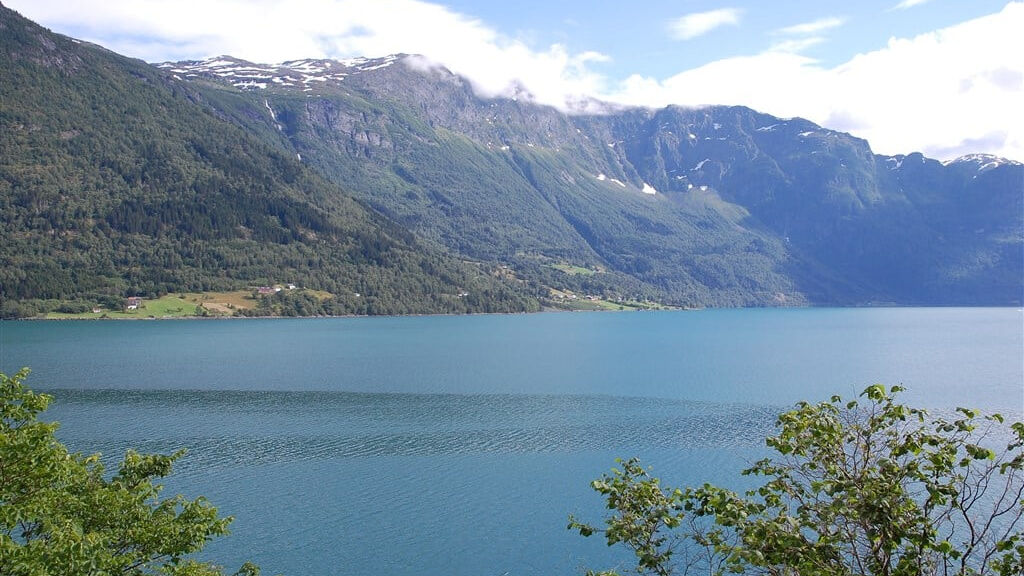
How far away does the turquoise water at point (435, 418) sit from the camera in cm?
3925

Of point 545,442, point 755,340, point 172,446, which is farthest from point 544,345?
point 172,446

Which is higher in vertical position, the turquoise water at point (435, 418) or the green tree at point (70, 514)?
the green tree at point (70, 514)

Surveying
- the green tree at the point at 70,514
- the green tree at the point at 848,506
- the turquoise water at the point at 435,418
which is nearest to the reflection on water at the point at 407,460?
the turquoise water at the point at 435,418

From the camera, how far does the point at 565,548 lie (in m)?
37.3

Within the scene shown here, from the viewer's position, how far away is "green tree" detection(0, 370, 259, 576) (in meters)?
14.4

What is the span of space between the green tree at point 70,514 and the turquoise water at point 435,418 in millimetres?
15887

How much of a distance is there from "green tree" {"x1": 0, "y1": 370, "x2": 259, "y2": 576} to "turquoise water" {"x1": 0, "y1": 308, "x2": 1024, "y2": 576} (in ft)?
52.1

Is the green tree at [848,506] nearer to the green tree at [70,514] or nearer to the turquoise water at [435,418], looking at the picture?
the green tree at [70,514]

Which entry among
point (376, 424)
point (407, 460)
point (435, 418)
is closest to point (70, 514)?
point (407, 460)

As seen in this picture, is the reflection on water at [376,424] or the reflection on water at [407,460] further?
the reflection on water at [376,424]

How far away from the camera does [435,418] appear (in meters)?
71.4

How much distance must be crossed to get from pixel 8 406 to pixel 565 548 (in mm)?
26779

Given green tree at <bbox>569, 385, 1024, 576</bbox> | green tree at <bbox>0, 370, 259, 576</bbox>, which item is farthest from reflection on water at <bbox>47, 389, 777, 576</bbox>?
green tree at <bbox>569, 385, 1024, 576</bbox>

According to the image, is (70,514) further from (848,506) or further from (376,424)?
(376,424)
